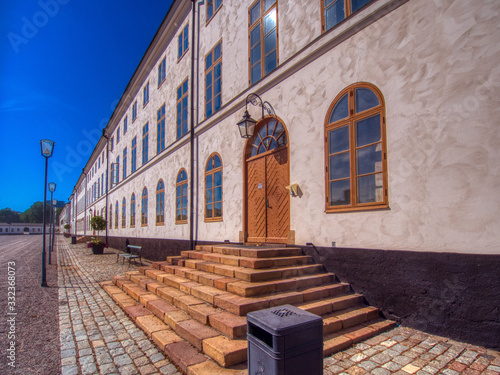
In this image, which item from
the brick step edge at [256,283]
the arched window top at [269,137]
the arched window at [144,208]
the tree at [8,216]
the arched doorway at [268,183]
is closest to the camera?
the brick step edge at [256,283]

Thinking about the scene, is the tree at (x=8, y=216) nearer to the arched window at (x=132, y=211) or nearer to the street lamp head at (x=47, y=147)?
the arched window at (x=132, y=211)

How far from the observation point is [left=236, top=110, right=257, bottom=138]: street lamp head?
26.3 feet

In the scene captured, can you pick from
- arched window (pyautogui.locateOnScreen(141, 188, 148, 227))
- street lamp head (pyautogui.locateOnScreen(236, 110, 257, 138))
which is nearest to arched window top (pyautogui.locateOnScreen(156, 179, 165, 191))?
arched window (pyautogui.locateOnScreen(141, 188, 148, 227))

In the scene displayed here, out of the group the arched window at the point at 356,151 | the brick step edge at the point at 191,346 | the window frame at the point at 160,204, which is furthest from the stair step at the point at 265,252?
the window frame at the point at 160,204

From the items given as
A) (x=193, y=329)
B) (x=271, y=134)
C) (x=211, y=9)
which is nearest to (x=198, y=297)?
(x=193, y=329)

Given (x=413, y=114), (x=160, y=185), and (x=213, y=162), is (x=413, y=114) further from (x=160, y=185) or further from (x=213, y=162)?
(x=160, y=185)

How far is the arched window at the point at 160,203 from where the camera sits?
1461 cm

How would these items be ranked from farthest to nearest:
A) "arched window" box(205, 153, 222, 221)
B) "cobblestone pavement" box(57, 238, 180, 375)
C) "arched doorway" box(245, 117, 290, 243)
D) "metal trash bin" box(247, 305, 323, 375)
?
"arched window" box(205, 153, 222, 221)
"arched doorway" box(245, 117, 290, 243)
"cobblestone pavement" box(57, 238, 180, 375)
"metal trash bin" box(247, 305, 323, 375)

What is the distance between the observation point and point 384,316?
480cm

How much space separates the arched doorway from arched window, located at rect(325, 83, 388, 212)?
1.36m

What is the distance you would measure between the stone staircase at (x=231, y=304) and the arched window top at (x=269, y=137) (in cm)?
277

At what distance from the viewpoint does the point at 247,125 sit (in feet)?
26.4

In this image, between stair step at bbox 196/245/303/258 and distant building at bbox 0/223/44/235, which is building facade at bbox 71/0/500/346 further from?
distant building at bbox 0/223/44/235

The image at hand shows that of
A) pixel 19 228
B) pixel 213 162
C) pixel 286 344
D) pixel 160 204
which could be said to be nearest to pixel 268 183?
pixel 213 162
